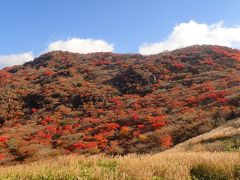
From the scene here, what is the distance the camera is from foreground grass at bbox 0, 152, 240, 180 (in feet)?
21.7

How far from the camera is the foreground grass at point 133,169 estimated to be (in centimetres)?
660

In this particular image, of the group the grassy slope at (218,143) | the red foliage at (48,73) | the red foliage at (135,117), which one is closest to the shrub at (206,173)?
the grassy slope at (218,143)

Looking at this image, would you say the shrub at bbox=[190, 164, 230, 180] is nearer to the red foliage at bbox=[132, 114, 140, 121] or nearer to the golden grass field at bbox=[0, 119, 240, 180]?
the golden grass field at bbox=[0, 119, 240, 180]

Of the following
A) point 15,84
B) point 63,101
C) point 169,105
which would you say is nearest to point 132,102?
point 169,105

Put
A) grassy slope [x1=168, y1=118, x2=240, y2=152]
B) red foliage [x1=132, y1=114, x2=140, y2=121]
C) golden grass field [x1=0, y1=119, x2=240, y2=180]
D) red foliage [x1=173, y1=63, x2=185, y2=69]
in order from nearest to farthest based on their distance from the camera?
golden grass field [x1=0, y1=119, x2=240, y2=180] < grassy slope [x1=168, y1=118, x2=240, y2=152] < red foliage [x1=132, y1=114, x2=140, y2=121] < red foliage [x1=173, y1=63, x2=185, y2=69]

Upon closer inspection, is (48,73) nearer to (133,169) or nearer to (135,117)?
(135,117)

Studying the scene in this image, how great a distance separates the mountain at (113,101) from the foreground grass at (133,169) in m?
18.3

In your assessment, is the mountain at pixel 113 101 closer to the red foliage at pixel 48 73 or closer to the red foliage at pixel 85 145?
the red foliage at pixel 85 145

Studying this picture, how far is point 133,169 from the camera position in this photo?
710 cm

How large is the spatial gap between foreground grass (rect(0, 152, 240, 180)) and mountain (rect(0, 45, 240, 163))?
1830 centimetres

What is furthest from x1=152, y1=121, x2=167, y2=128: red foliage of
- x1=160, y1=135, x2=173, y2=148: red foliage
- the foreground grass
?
the foreground grass

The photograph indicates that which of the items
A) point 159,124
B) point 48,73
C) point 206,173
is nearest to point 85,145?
point 159,124

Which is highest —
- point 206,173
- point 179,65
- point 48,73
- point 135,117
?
point 48,73

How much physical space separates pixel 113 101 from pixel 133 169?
147 feet
